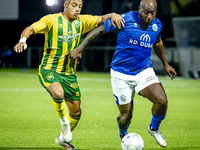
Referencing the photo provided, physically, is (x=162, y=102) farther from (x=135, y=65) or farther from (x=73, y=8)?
(x=73, y=8)

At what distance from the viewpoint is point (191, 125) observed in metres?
7.80

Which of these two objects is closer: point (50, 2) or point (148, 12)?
point (148, 12)

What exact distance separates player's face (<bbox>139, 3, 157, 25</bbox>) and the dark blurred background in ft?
53.7

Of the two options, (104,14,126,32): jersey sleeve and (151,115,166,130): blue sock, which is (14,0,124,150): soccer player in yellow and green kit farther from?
(151,115,166,130): blue sock

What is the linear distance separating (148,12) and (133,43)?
51 centimetres

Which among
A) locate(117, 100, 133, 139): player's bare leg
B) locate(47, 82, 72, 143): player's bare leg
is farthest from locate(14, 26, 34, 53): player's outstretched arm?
locate(117, 100, 133, 139): player's bare leg

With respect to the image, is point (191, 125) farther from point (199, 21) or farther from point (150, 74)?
point (199, 21)

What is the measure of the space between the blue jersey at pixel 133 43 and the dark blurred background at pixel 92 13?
53.0 feet

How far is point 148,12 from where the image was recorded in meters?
5.31

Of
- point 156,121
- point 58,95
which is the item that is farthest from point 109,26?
point 156,121

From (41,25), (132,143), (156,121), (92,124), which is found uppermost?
(41,25)

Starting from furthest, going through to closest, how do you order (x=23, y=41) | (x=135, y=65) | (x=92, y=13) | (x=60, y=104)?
1. (x=92, y=13)
2. (x=135, y=65)
3. (x=60, y=104)
4. (x=23, y=41)

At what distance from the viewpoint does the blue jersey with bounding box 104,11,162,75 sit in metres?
5.47

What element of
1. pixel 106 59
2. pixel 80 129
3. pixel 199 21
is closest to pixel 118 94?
pixel 80 129
